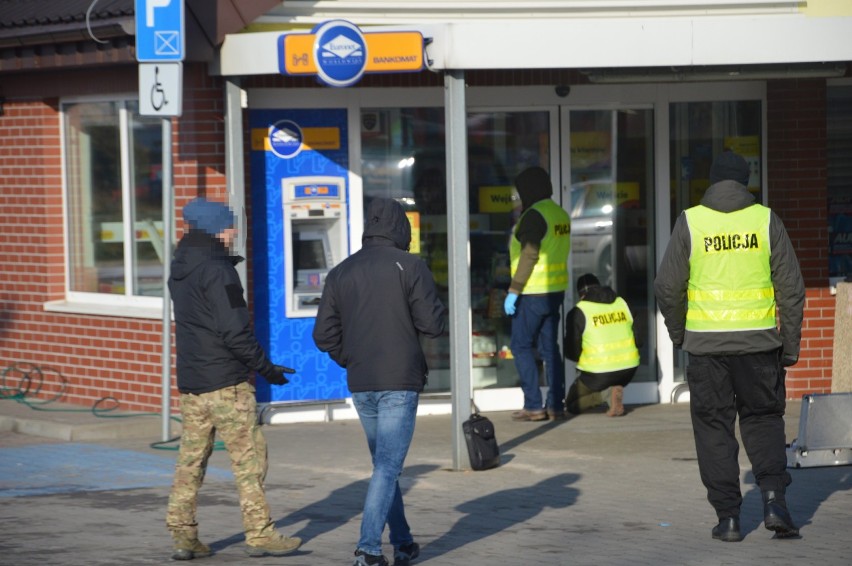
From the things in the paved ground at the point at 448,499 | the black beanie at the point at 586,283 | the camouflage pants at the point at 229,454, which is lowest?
the paved ground at the point at 448,499

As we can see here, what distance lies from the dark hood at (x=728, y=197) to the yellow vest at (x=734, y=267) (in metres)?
0.03

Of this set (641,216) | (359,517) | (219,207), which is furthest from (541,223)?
(219,207)

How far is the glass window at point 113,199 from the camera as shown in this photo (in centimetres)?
1180

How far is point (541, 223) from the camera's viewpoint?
429 inches

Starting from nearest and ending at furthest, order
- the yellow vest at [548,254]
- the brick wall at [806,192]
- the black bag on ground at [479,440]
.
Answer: the black bag on ground at [479,440]
the yellow vest at [548,254]
the brick wall at [806,192]

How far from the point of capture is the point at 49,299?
12.5 metres

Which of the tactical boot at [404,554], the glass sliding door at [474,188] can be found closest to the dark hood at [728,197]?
the tactical boot at [404,554]

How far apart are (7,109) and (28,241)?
115 centimetres

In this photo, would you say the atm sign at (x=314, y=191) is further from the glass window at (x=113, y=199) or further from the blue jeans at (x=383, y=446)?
the blue jeans at (x=383, y=446)

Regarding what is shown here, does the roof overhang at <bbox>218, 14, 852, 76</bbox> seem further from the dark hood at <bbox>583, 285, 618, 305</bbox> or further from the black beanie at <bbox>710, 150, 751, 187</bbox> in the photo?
the black beanie at <bbox>710, 150, 751, 187</bbox>

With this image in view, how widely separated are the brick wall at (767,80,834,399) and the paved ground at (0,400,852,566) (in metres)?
1.15

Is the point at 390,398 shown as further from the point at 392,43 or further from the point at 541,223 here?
the point at 541,223

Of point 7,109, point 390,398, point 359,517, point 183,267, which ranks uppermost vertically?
point 7,109

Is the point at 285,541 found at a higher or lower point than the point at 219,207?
lower
